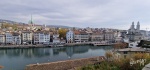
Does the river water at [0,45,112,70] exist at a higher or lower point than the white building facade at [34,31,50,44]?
lower

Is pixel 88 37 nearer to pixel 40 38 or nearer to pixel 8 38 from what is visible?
pixel 40 38

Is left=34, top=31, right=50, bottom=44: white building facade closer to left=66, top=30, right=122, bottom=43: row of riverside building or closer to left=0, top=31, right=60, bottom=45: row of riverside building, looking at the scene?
left=0, top=31, right=60, bottom=45: row of riverside building

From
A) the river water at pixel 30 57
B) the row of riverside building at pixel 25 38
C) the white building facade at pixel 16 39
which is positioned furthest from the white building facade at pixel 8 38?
the river water at pixel 30 57

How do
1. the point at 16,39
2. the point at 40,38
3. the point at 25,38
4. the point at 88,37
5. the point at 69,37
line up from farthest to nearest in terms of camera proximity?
the point at 88,37
the point at 69,37
the point at 40,38
the point at 25,38
the point at 16,39

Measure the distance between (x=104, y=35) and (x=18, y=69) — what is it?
25439 mm

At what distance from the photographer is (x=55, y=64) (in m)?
8.76

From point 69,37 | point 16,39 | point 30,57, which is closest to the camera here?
point 30,57

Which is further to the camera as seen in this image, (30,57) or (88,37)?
(88,37)

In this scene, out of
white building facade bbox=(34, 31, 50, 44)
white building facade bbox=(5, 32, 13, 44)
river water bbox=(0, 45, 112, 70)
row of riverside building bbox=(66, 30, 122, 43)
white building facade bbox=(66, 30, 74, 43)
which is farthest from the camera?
row of riverside building bbox=(66, 30, 122, 43)

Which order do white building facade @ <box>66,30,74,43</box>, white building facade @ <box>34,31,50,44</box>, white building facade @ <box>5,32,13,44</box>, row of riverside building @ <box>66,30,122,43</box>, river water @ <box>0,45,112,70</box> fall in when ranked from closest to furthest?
1. river water @ <box>0,45,112,70</box>
2. white building facade @ <box>5,32,13,44</box>
3. white building facade @ <box>34,31,50,44</box>
4. white building facade @ <box>66,30,74,43</box>
5. row of riverside building @ <box>66,30,122,43</box>

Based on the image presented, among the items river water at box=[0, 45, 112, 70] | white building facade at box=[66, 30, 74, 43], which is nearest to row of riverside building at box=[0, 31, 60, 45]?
white building facade at box=[66, 30, 74, 43]

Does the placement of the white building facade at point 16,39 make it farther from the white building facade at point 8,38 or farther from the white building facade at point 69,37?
the white building facade at point 69,37

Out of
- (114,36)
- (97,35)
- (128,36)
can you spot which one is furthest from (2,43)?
(128,36)

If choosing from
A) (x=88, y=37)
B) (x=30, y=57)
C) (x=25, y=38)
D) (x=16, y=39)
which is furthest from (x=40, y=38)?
(x=30, y=57)
